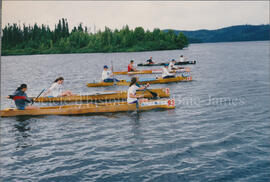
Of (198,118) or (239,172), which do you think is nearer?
(239,172)

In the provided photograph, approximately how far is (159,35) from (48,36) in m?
68.8

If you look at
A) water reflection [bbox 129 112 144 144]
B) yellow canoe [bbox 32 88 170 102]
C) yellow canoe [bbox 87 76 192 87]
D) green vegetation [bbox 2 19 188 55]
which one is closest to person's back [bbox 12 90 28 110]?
yellow canoe [bbox 32 88 170 102]

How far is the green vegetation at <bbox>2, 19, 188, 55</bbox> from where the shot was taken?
148625 millimetres

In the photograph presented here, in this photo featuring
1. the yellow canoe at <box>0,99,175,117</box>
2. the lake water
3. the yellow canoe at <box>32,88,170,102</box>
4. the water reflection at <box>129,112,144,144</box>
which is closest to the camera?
the lake water

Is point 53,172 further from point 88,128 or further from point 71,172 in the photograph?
point 88,128

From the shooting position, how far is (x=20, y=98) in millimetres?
16516

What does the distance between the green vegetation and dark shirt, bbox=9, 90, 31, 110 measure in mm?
127943

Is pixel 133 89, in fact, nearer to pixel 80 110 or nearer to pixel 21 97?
pixel 80 110

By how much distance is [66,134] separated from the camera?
44.8 ft

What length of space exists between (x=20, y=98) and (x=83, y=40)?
14588 centimetres

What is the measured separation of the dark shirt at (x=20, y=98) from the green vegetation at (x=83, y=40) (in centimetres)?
12794

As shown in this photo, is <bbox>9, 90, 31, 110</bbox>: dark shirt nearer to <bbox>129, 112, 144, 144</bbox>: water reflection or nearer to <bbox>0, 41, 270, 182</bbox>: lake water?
<bbox>0, 41, 270, 182</bbox>: lake water

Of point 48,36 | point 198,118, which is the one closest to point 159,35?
point 48,36

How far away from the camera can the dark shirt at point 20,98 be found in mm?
16312
